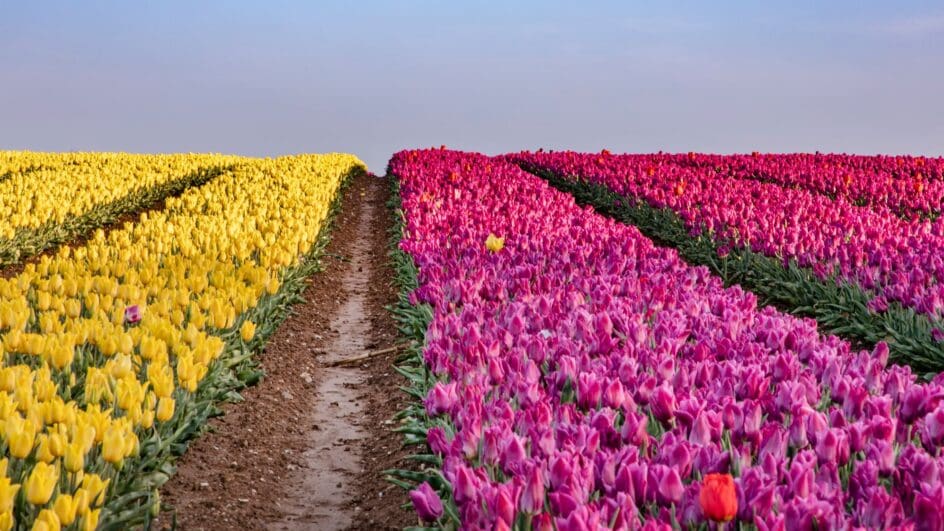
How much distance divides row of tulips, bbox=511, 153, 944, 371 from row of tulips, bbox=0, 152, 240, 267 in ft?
→ 32.3

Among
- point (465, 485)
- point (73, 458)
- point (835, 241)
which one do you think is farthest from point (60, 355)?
point (835, 241)

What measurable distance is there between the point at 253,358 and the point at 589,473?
523cm

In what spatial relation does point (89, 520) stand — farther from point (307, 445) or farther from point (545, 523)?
point (307, 445)

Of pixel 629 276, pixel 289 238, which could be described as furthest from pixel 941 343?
pixel 289 238

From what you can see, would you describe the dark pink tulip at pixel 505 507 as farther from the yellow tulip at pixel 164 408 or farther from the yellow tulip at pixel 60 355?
the yellow tulip at pixel 60 355

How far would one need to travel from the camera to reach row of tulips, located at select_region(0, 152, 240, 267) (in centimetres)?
1456

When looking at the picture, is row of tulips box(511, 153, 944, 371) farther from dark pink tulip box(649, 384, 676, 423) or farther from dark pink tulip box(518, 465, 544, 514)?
dark pink tulip box(518, 465, 544, 514)

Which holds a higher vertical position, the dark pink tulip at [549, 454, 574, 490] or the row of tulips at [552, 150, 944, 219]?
the row of tulips at [552, 150, 944, 219]

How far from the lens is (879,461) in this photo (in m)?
3.80

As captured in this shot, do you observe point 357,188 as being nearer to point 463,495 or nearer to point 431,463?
point 431,463

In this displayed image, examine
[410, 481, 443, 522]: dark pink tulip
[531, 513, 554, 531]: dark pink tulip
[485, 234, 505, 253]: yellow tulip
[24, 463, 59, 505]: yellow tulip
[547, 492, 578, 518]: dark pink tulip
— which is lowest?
[24, 463, 59, 505]: yellow tulip

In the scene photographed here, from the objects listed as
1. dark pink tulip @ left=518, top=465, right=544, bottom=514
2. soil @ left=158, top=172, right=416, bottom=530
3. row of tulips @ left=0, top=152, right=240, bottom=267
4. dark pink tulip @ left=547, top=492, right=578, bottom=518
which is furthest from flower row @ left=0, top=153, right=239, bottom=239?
dark pink tulip @ left=547, top=492, right=578, bottom=518

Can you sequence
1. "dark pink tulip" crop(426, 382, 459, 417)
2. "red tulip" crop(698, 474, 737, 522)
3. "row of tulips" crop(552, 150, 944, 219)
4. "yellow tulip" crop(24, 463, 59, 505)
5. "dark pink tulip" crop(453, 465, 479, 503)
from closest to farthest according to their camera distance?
"red tulip" crop(698, 474, 737, 522) < "dark pink tulip" crop(453, 465, 479, 503) < "yellow tulip" crop(24, 463, 59, 505) < "dark pink tulip" crop(426, 382, 459, 417) < "row of tulips" crop(552, 150, 944, 219)

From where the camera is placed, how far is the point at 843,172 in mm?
22484
